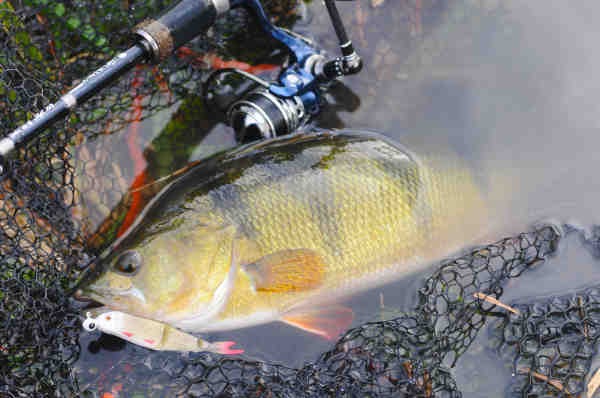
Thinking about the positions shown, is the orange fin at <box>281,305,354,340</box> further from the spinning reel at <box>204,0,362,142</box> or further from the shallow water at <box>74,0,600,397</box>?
the spinning reel at <box>204,0,362,142</box>

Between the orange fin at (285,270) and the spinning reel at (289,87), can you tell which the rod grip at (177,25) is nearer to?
the spinning reel at (289,87)

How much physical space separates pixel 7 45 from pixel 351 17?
5.94ft

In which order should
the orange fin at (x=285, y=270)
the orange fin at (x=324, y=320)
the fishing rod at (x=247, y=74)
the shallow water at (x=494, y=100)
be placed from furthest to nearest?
the shallow water at (x=494, y=100)
the orange fin at (x=324, y=320)
the orange fin at (x=285, y=270)
the fishing rod at (x=247, y=74)

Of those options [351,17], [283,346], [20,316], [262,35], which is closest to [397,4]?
[351,17]

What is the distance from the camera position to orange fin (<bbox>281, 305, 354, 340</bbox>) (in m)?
2.55

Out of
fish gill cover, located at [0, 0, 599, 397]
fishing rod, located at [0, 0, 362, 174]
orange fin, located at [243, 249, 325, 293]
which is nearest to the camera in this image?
fishing rod, located at [0, 0, 362, 174]

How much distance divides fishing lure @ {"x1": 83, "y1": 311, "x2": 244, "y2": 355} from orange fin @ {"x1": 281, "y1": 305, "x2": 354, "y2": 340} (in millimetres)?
426

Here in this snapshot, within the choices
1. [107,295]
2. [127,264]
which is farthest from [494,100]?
[107,295]

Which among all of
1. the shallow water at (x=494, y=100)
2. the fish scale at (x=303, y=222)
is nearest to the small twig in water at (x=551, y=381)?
the shallow water at (x=494, y=100)

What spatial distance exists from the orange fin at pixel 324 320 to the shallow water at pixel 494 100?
4.1 inches

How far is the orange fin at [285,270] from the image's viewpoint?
236cm

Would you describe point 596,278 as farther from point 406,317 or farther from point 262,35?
point 262,35

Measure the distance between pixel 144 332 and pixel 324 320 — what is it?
825 mm

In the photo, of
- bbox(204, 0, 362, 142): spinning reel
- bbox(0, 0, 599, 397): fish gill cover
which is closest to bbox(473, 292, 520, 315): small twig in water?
bbox(0, 0, 599, 397): fish gill cover
